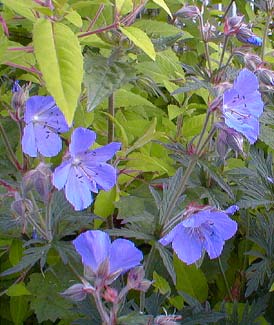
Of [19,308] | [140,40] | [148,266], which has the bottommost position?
[19,308]

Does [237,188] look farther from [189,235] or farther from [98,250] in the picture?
[98,250]

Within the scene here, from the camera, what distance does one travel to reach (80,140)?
0.93m

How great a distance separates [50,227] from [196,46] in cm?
100

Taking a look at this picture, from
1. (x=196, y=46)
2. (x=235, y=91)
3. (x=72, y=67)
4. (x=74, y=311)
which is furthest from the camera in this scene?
(x=196, y=46)

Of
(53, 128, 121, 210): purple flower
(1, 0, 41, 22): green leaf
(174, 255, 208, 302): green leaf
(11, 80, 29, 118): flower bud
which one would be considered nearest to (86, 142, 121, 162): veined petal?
(53, 128, 121, 210): purple flower

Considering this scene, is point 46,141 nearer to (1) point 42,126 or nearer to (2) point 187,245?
(1) point 42,126

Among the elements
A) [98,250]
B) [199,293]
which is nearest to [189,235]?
[98,250]

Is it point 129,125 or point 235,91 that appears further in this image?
point 129,125

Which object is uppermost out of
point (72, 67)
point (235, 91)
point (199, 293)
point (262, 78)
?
point (72, 67)

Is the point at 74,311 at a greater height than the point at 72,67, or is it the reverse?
the point at 72,67

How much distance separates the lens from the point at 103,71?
39.4 inches

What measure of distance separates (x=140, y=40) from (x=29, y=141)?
23 centimetres

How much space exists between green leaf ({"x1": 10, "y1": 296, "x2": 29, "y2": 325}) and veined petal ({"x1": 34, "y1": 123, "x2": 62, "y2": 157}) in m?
0.40

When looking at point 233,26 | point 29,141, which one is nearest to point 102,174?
point 29,141
